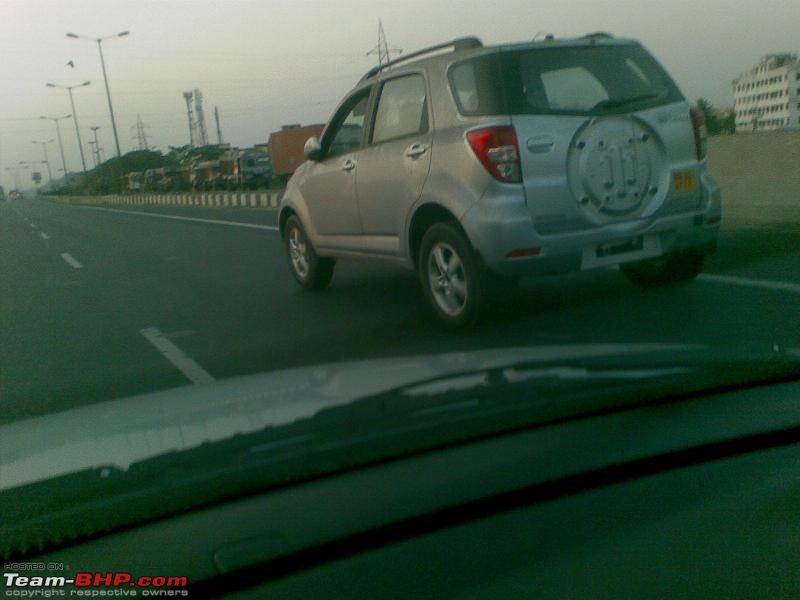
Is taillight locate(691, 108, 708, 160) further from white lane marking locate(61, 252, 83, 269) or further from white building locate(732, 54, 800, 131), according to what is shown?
white lane marking locate(61, 252, 83, 269)

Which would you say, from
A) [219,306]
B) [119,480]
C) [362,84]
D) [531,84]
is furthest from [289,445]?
[219,306]

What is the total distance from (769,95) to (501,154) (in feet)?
37.1

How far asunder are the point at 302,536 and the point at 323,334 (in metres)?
5.16

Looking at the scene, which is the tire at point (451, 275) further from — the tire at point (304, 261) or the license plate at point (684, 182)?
the tire at point (304, 261)

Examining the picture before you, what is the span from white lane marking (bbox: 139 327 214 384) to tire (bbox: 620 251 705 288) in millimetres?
3364

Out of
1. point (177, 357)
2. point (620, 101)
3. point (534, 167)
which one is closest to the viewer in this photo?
point (534, 167)

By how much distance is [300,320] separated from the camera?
7562 mm

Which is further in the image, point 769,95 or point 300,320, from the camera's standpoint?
point 769,95

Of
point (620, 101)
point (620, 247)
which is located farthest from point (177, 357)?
point (620, 101)

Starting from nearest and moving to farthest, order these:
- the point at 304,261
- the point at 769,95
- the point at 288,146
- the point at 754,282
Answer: the point at 754,282 → the point at 304,261 → the point at 769,95 → the point at 288,146

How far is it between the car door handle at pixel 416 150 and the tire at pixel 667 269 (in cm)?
193

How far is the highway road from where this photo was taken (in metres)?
5.91

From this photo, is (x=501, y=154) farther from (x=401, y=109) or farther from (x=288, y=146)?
(x=288, y=146)

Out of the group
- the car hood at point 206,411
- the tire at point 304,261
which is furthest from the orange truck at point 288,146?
the car hood at point 206,411
